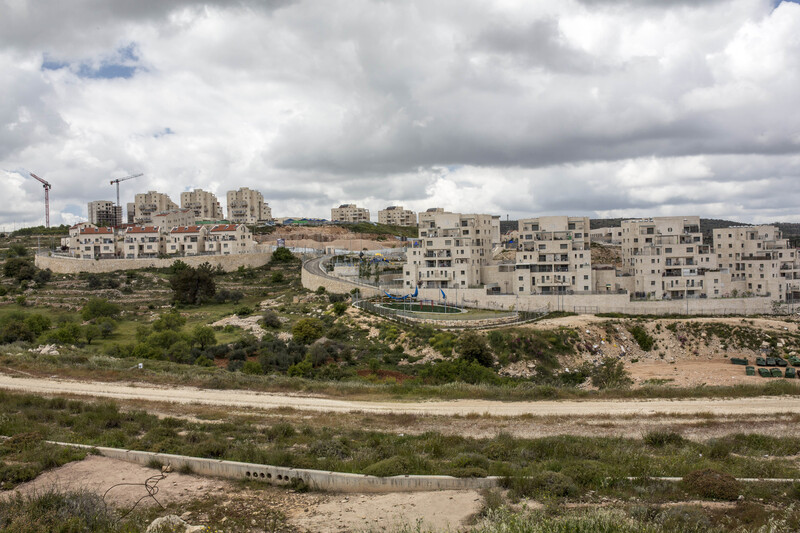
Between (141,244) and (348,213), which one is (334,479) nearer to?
(141,244)

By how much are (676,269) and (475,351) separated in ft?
107

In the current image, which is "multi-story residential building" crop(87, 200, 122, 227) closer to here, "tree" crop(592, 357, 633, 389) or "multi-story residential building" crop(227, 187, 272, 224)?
"multi-story residential building" crop(227, 187, 272, 224)

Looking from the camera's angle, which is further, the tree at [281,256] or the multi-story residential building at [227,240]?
the tree at [281,256]

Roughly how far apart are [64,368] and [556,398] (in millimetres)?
25960

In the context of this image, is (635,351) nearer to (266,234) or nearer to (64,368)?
(64,368)

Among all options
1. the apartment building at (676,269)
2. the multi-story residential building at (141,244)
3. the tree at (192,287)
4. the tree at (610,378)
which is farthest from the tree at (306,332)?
the multi-story residential building at (141,244)

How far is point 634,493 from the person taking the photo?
11.5 meters

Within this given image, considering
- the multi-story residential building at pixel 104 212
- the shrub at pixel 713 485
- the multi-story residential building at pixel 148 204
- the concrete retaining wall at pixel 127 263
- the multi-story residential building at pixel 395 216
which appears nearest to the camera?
the shrub at pixel 713 485

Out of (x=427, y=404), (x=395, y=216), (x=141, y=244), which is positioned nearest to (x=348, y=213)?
(x=395, y=216)

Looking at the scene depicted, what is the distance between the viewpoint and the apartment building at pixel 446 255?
60375mm

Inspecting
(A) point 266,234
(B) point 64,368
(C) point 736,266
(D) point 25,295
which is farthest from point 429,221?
(A) point 266,234

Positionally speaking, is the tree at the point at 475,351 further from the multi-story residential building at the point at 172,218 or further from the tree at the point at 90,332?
the multi-story residential building at the point at 172,218

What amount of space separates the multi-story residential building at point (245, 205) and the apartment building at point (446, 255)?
112659 millimetres

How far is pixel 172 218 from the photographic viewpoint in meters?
128
